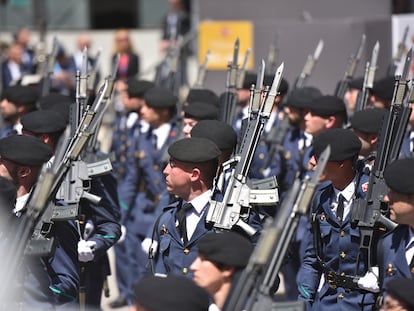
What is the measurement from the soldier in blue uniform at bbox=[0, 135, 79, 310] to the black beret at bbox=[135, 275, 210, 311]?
145 centimetres

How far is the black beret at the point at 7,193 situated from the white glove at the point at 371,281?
1.82m

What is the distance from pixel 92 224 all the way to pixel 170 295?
8.72 feet

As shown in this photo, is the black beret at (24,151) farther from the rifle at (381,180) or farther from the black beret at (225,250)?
the rifle at (381,180)

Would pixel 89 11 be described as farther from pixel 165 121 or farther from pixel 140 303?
pixel 140 303

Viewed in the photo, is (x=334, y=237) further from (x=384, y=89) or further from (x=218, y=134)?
(x=384, y=89)

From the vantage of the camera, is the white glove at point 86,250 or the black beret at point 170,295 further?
the white glove at point 86,250

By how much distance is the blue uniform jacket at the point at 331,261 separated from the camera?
5.48 meters

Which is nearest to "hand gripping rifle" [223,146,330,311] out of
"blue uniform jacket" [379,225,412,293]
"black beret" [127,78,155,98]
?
"blue uniform jacket" [379,225,412,293]

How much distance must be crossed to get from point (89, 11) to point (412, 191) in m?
15.5

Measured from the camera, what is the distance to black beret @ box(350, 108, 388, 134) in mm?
6627

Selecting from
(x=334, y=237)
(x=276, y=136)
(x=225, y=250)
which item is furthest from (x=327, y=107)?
(x=225, y=250)

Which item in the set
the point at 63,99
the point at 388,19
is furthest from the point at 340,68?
the point at 63,99

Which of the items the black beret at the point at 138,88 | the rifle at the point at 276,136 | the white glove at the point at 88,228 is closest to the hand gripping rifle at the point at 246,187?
the white glove at the point at 88,228

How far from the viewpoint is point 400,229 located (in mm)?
4812
